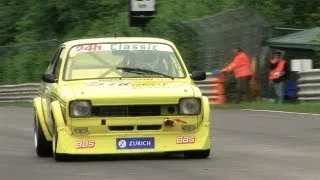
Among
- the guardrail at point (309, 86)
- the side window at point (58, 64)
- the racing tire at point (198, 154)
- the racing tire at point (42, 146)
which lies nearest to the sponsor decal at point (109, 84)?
the side window at point (58, 64)

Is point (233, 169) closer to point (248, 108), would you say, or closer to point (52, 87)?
point (52, 87)

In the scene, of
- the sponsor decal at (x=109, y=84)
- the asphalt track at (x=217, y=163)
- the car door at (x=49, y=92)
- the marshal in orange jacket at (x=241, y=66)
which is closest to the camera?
the asphalt track at (x=217, y=163)

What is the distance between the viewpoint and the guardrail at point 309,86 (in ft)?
78.8

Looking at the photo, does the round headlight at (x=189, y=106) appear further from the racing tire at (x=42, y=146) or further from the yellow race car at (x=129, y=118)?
the racing tire at (x=42, y=146)

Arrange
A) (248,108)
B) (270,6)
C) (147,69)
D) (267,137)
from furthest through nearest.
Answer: (270,6) → (248,108) → (267,137) → (147,69)

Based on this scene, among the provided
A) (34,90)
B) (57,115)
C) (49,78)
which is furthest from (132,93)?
(34,90)

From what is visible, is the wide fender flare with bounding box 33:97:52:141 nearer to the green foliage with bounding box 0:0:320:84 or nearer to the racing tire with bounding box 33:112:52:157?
the racing tire with bounding box 33:112:52:157

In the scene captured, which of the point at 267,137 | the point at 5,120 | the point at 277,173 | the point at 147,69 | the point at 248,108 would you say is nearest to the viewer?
the point at 277,173

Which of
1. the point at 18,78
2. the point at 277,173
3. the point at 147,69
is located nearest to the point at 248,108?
the point at 147,69

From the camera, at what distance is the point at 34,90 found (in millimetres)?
36562

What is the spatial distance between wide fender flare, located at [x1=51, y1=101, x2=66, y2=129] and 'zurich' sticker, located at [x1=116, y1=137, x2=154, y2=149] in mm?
702

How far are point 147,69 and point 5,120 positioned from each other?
35.5 feet

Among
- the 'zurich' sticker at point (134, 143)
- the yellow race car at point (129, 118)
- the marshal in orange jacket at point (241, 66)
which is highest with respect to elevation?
the yellow race car at point (129, 118)

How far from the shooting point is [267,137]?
15141 millimetres
